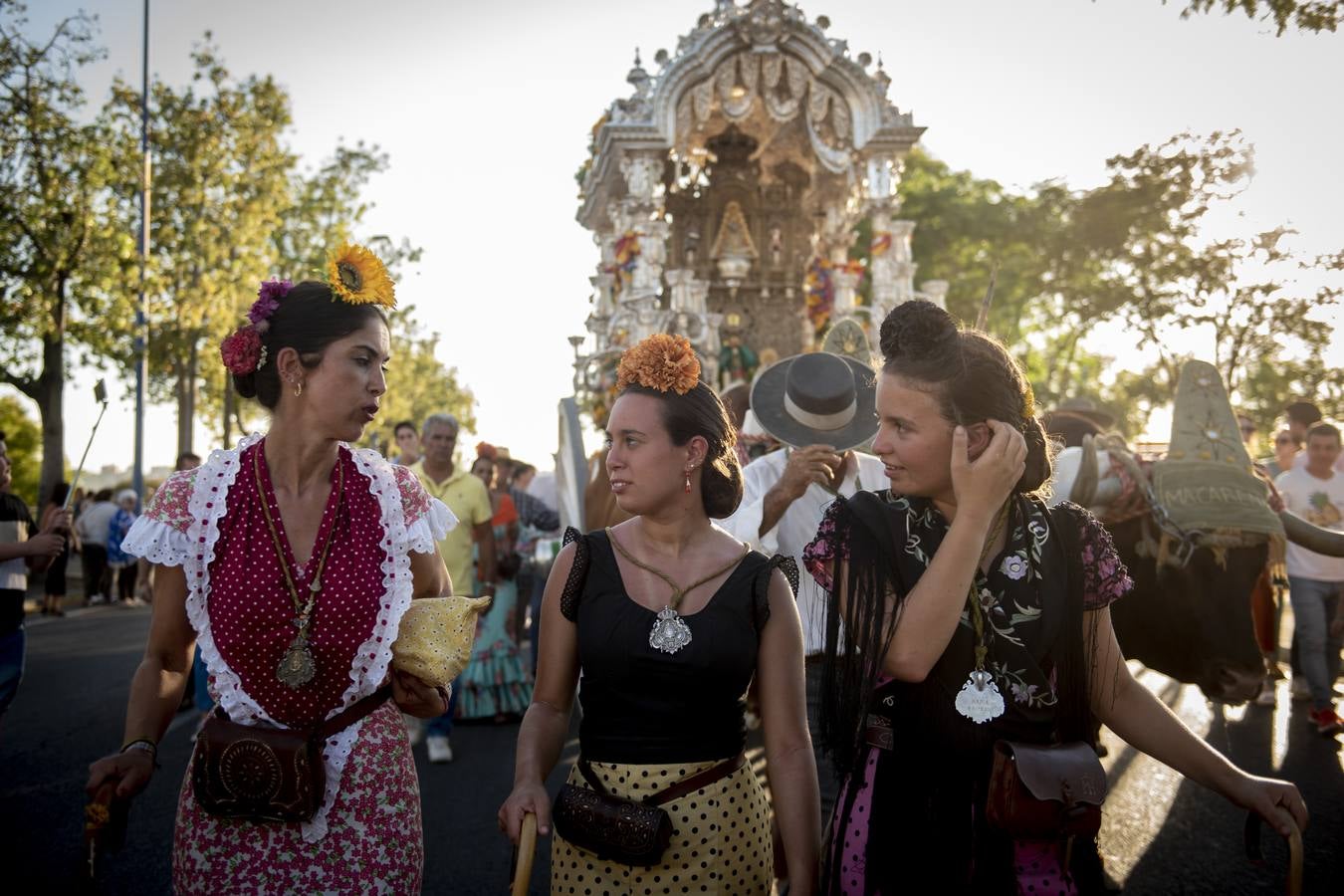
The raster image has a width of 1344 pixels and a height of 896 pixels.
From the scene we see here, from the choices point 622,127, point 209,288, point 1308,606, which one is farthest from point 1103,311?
point 209,288

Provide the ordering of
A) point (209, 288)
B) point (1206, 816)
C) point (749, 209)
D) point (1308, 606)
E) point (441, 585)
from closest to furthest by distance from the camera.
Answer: point (441, 585), point (1206, 816), point (1308, 606), point (749, 209), point (209, 288)

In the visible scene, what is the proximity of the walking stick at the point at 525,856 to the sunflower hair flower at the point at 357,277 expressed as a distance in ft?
4.66

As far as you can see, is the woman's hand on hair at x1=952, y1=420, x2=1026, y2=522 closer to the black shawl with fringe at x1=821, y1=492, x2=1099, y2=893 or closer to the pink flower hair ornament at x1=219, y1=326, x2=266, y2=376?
the black shawl with fringe at x1=821, y1=492, x2=1099, y2=893

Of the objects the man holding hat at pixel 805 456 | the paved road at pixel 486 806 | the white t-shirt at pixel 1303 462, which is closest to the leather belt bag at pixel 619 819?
the man holding hat at pixel 805 456

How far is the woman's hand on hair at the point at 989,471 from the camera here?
2.33 metres

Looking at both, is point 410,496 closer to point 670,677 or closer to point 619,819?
point 670,677

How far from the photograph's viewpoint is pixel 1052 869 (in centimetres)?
242

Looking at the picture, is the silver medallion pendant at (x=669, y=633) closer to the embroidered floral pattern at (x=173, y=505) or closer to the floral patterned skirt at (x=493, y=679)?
the embroidered floral pattern at (x=173, y=505)

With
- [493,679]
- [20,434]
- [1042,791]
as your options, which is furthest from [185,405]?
[20,434]

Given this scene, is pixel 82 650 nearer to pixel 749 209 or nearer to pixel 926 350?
pixel 749 209

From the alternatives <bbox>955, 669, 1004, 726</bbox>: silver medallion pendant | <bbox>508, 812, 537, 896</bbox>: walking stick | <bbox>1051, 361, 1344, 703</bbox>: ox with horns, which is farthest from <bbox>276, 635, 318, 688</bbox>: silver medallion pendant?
<bbox>1051, 361, 1344, 703</bbox>: ox with horns

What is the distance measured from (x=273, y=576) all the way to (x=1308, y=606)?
8.03 metres

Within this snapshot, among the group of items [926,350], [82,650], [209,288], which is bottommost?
[82,650]

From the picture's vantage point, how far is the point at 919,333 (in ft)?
8.27
